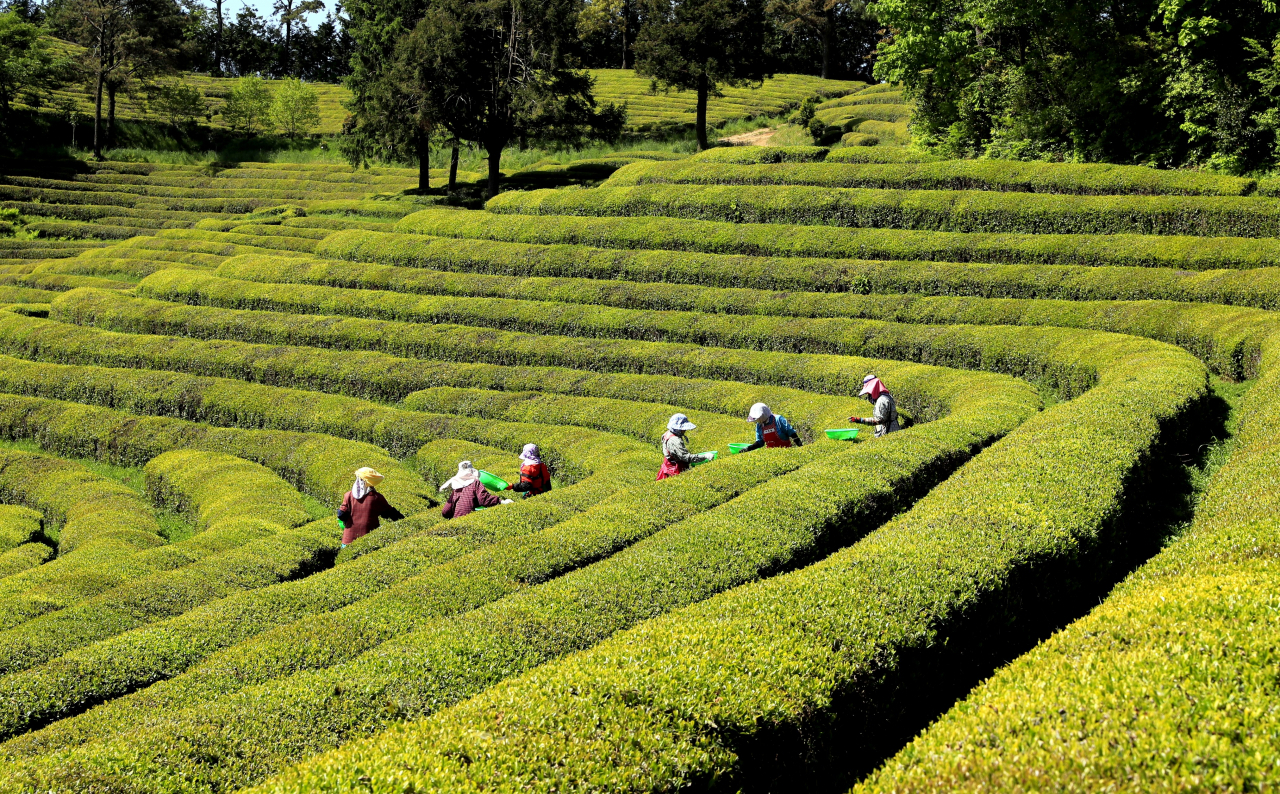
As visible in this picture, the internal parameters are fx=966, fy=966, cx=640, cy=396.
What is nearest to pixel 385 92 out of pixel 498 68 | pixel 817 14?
pixel 498 68

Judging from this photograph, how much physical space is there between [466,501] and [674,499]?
3.77 m

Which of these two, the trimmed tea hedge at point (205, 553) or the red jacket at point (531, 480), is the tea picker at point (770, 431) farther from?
the trimmed tea hedge at point (205, 553)

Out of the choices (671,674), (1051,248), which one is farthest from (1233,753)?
(1051,248)

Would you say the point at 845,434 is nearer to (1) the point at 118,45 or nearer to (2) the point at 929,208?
(2) the point at 929,208

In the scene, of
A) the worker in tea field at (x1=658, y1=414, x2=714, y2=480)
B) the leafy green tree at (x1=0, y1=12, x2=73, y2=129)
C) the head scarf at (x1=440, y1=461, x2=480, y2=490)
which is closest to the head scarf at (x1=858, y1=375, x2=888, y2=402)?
the worker in tea field at (x1=658, y1=414, x2=714, y2=480)

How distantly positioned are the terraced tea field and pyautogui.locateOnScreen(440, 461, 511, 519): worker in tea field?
31.5 inches

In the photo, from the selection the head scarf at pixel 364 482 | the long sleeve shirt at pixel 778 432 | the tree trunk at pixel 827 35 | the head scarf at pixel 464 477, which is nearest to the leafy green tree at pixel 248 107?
the tree trunk at pixel 827 35

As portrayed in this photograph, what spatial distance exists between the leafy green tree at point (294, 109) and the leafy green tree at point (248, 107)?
66 cm

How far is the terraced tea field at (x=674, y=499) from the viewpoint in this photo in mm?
6395

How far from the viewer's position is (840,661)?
7379 mm

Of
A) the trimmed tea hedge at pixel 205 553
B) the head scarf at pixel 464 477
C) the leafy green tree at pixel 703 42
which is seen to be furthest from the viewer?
the leafy green tree at pixel 703 42

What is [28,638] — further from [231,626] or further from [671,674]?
[671,674]

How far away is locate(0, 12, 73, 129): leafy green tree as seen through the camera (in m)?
66.2

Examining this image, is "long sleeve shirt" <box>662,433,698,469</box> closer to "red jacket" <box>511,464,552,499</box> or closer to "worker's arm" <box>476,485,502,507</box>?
"red jacket" <box>511,464,552,499</box>
